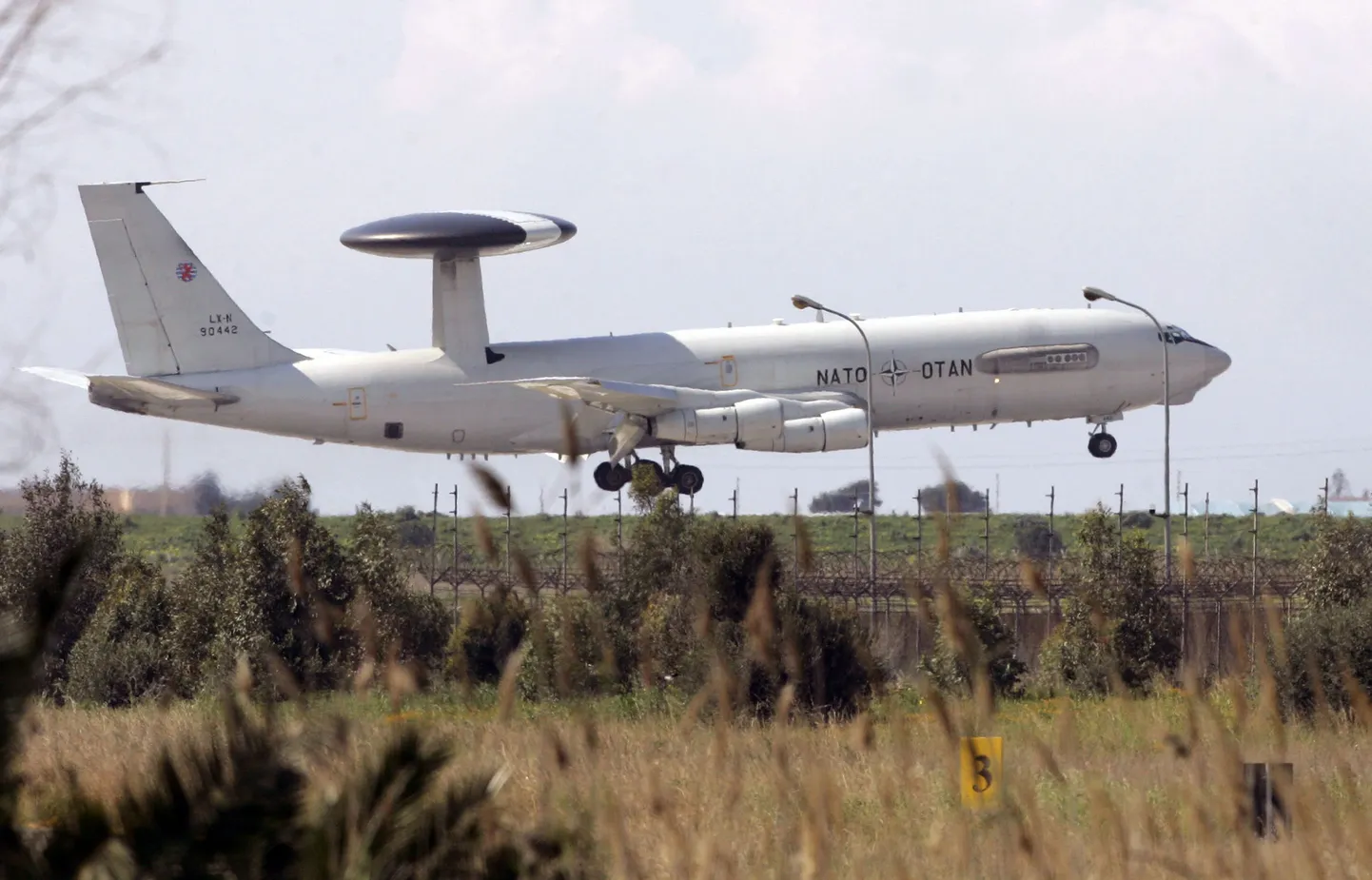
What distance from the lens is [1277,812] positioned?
848 centimetres

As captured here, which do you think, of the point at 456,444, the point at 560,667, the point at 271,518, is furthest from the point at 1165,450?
the point at 560,667

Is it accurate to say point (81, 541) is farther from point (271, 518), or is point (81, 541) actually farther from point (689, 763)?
point (271, 518)

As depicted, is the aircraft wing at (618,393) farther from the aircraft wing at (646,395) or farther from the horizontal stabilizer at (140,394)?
the horizontal stabilizer at (140,394)

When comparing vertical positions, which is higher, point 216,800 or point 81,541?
point 81,541

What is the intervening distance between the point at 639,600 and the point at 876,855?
2177 cm

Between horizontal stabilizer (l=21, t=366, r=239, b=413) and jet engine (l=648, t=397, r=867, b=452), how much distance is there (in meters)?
10.9

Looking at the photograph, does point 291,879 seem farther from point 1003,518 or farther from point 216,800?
point 1003,518

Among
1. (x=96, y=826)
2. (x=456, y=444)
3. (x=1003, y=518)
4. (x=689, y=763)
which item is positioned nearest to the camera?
(x=96, y=826)

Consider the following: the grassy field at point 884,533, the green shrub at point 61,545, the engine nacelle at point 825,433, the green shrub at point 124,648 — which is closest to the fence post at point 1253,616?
the engine nacelle at point 825,433

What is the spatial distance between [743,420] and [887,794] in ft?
121

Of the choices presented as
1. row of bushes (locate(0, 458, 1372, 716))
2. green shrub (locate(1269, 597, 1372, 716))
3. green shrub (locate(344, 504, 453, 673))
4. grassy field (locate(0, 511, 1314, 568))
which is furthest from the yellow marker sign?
grassy field (locate(0, 511, 1314, 568))

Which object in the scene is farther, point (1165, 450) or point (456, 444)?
point (456, 444)

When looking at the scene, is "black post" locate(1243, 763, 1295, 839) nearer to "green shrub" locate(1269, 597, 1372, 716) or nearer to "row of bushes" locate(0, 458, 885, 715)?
"row of bushes" locate(0, 458, 885, 715)

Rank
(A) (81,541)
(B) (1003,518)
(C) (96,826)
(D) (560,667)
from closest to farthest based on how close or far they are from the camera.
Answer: (A) (81,541)
(C) (96,826)
(D) (560,667)
(B) (1003,518)
